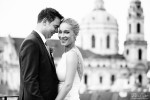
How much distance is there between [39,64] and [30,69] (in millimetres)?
111

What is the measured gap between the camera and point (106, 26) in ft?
194

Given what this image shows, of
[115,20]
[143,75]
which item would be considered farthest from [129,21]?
[143,75]

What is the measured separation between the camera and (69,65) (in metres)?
3.33

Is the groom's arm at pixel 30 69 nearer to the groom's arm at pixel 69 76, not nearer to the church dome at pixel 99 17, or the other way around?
the groom's arm at pixel 69 76

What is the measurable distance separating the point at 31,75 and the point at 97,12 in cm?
5767

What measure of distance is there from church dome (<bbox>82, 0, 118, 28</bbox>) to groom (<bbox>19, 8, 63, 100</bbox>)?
55.8 metres

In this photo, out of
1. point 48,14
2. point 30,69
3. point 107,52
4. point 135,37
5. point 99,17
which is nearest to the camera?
point 30,69

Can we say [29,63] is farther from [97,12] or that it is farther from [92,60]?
[97,12]

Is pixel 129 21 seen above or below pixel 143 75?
above

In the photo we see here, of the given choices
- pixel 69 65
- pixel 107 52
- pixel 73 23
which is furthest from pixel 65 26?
pixel 107 52

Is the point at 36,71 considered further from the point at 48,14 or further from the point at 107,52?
the point at 107,52

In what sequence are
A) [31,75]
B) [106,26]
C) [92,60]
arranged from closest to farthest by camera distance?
[31,75] → [92,60] → [106,26]

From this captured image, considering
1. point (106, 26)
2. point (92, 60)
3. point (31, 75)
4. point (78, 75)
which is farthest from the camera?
point (106, 26)

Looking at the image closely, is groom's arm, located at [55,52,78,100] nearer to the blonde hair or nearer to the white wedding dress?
the white wedding dress
